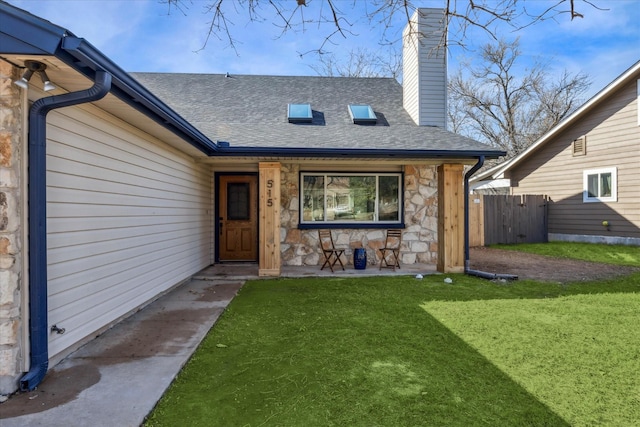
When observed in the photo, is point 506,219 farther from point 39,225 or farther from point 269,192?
point 39,225

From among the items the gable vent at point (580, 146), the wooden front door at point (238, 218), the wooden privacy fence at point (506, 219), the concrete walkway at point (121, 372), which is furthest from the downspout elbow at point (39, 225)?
the gable vent at point (580, 146)

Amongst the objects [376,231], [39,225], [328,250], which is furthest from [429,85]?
[39,225]

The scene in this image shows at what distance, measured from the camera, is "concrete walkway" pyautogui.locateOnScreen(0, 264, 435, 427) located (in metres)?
2.17

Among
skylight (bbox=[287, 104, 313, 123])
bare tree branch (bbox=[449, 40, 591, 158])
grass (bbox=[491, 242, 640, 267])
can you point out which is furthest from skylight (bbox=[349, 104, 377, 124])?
bare tree branch (bbox=[449, 40, 591, 158])

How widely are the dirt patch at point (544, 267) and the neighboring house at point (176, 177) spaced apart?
126 centimetres

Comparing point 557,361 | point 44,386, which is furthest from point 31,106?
point 557,361

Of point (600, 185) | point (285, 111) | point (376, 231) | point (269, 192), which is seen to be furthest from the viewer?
point (600, 185)

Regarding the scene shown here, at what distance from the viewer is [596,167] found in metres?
10.2

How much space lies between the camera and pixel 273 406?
229 centimetres

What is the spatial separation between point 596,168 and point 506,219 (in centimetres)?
271

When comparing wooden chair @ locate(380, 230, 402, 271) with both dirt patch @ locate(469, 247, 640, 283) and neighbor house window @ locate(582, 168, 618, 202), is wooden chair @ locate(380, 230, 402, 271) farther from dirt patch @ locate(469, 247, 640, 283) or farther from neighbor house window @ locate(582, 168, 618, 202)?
neighbor house window @ locate(582, 168, 618, 202)

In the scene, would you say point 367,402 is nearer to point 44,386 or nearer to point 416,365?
point 416,365

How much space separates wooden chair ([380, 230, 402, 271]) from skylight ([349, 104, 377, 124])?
8.79ft

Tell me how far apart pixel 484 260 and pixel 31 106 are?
8669 millimetres
